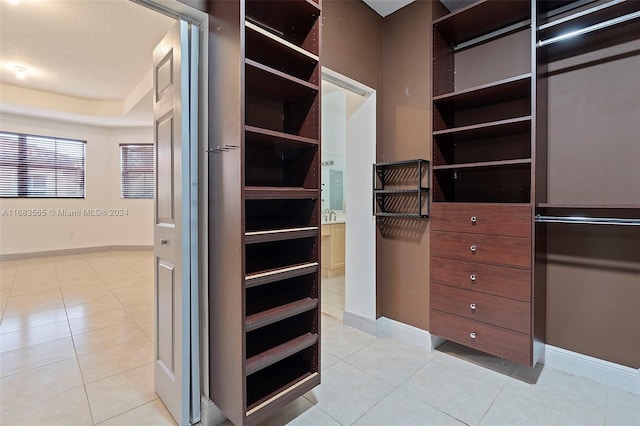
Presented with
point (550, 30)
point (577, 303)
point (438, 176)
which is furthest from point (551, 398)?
point (550, 30)

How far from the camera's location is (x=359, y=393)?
6.32 feet

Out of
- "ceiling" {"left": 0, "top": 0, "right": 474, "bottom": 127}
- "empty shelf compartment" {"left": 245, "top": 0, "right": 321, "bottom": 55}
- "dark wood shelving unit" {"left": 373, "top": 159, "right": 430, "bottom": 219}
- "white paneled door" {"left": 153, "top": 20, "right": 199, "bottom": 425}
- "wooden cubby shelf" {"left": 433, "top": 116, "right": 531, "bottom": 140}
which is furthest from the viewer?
"ceiling" {"left": 0, "top": 0, "right": 474, "bottom": 127}

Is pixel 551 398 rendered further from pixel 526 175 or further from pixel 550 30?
pixel 550 30

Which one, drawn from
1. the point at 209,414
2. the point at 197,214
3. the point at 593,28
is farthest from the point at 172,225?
the point at 593,28

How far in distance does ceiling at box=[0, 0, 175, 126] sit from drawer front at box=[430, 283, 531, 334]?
12.5 feet

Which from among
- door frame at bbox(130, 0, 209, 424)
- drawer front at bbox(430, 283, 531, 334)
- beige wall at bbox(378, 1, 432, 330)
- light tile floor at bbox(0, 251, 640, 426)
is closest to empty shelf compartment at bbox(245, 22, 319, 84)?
door frame at bbox(130, 0, 209, 424)

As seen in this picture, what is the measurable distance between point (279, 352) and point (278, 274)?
0.41 m

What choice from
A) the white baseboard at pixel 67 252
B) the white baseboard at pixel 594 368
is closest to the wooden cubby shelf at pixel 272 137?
the white baseboard at pixel 594 368

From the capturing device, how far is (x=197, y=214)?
5.29ft

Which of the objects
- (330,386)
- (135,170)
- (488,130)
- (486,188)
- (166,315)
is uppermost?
(135,170)

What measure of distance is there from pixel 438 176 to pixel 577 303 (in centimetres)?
128

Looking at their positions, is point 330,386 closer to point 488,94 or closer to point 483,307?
point 483,307

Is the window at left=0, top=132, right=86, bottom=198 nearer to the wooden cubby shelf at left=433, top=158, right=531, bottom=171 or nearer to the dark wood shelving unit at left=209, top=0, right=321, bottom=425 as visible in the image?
the dark wood shelving unit at left=209, top=0, right=321, bottom=425

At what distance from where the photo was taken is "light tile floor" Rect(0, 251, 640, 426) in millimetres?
1710
